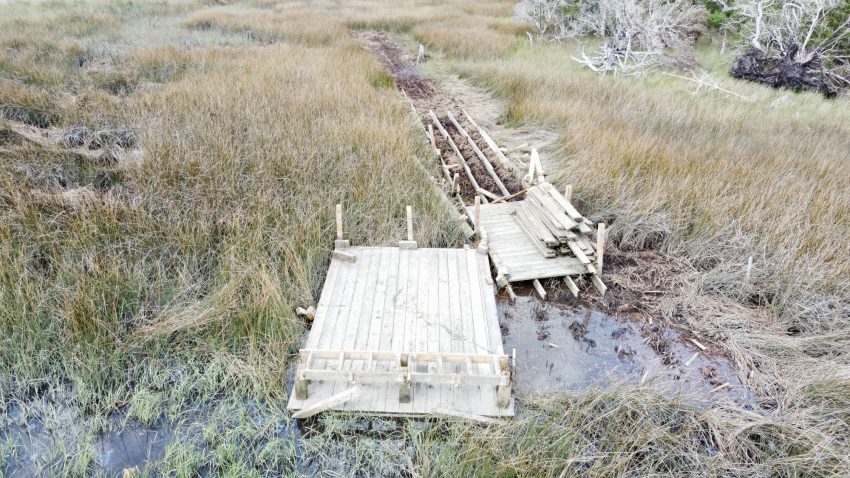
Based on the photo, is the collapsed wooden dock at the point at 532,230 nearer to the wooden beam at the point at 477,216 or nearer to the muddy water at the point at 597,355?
the wooden beam at the point at 477,216

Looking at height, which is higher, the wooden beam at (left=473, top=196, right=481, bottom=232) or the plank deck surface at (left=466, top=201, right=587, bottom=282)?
the wooden beam at (left=473, top=196, right=481, bottom=232)

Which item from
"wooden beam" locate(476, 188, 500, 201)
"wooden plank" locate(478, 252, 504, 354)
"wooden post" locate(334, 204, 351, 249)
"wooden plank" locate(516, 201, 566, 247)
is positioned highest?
"wooden plank" locate(516, 201, 566, 247)

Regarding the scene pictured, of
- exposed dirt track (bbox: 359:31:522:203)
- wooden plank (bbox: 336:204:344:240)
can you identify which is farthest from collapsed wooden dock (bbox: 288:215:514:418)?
exposed dirt track (bbox: 359:31:522:203)

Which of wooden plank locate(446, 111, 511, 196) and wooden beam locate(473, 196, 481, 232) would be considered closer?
wooden beam locate(473, 196, 481, 232)

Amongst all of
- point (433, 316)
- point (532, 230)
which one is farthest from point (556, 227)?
point (433, 316)

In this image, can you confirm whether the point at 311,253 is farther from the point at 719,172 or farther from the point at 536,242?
the point at 719,172

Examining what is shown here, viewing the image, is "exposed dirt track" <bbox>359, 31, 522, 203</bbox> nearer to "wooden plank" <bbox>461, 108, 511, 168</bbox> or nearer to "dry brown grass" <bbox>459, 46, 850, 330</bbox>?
"wooden plank" <bbox>461, 108, 511, 168</bbox>

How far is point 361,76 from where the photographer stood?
1355 cm

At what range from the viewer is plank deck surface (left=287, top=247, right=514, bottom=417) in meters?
4.75

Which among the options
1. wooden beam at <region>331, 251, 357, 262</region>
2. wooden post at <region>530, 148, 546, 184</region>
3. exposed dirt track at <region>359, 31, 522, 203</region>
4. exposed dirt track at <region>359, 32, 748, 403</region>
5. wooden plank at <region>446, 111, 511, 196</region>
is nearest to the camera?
exposed dirt track at <region>359, 32, 748, 403</region>

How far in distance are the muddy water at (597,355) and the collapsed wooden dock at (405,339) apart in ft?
1.52

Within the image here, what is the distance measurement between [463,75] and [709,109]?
7.21 metres

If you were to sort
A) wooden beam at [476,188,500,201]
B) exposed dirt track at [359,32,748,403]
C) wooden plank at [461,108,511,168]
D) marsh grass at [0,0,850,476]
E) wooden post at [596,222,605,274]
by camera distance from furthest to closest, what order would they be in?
1. wooden plank at [461,108,511,168]
2. wooden beam at [476,188,500,201]
3. wooden post at [596,222,605,274]
4. exposed dirt track at [359,32,748,403]
5. marsh grass at [0,0,850,476]

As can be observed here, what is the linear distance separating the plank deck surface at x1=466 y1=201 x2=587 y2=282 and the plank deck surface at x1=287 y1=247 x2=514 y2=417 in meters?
0.35
